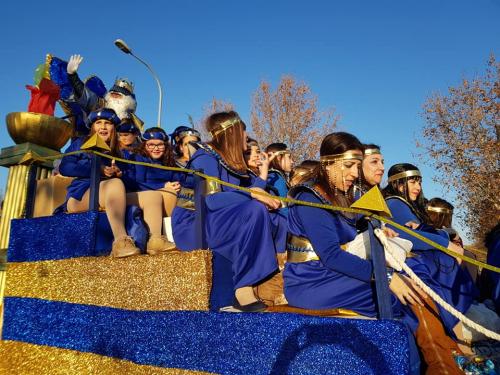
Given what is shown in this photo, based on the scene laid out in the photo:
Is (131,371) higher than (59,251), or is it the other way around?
(59,251)

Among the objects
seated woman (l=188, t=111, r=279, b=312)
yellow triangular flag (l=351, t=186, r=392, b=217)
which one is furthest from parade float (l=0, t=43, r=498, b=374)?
seated woman (l=188, t=111, r=279, b=312)

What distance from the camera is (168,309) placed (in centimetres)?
265

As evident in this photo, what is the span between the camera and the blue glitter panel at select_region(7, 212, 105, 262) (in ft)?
10.7

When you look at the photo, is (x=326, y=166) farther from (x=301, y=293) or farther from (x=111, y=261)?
(x=111, y=261)

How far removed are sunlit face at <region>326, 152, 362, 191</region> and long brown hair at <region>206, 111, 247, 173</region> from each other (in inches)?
37.0

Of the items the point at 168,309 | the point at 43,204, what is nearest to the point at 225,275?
the point at 168,309

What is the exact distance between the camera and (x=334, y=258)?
2.23 meters

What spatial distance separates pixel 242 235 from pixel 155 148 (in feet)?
8.37

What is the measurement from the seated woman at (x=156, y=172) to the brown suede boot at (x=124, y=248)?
1.12 m

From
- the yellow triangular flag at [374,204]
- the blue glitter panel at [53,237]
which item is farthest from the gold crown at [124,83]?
the yellow triangular flag at [374,204]

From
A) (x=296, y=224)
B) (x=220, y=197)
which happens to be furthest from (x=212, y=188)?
(x=296, y=224)

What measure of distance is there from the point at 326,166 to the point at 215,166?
92 centimetres

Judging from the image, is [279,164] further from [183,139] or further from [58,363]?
[58,363]

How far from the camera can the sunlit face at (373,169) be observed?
3.62m
